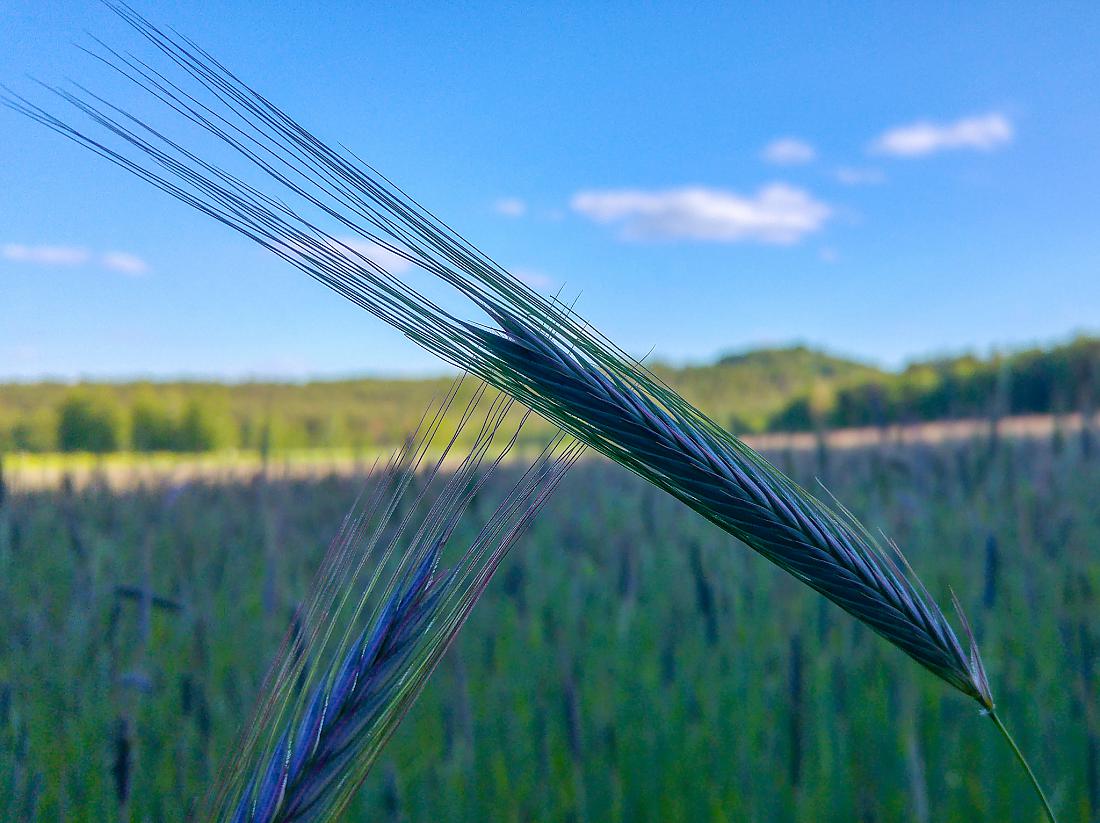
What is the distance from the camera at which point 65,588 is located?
7.56 ft

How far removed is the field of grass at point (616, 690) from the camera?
1.39m

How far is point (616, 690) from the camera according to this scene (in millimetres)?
1811

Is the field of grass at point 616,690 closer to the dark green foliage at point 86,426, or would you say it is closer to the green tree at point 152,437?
the dark green foliage at point 86,426

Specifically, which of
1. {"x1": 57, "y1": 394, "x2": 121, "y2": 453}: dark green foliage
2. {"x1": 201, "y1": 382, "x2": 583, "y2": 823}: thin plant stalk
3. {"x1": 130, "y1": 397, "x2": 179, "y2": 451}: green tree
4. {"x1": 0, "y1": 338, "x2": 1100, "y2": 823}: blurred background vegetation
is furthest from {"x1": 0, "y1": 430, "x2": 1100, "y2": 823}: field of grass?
{"x1": 130, "y1": 397, "x2": 179, "y2": 451}: green tree

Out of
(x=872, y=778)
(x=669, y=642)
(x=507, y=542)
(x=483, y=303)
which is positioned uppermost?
(x=483, y=303)

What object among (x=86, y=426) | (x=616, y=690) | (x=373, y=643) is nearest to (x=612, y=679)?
(x=616, y=690)

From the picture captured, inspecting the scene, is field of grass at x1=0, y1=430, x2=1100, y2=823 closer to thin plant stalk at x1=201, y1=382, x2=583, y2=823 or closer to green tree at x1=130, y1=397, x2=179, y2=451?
thin plant stalk at x1=201, y1=382, x2=583, y2=823

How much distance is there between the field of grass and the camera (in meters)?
1.39

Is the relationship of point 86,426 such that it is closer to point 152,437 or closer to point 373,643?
point 152,437

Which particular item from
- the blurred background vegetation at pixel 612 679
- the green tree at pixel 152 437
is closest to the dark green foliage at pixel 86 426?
the green tree at pixel 152 437

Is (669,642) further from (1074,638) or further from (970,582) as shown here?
(970,582)

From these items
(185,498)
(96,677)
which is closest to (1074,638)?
(96,677)

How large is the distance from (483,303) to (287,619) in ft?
5.58

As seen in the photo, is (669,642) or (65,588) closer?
(669,642)
